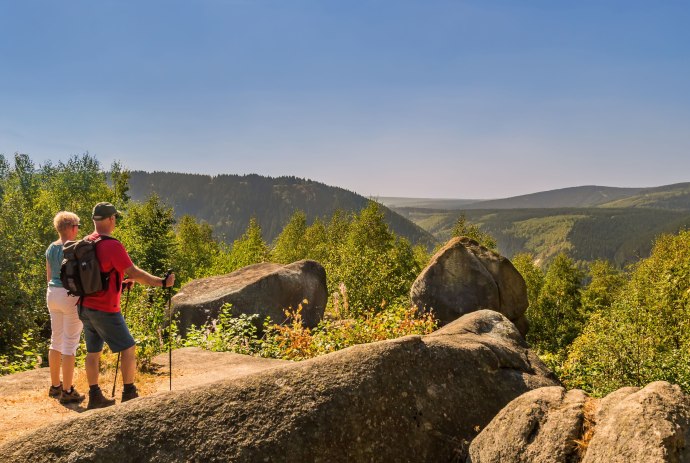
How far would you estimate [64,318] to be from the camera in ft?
23.2

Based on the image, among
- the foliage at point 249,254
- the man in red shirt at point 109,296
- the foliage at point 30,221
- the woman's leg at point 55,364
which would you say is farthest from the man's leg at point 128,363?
the foliage at point 249,254

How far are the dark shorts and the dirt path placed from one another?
2.86 feet

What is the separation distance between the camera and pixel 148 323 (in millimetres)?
13922

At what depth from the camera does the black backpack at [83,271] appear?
638 cm

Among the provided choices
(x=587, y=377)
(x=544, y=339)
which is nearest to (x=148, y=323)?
(x=587, y=377)

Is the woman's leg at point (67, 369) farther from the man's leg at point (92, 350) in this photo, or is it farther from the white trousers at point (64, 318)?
the man's leg at point (92, 350)

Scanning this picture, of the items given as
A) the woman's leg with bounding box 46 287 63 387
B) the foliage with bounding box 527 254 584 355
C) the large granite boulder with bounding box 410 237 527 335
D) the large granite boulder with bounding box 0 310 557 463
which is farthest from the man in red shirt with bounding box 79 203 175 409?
the foliage with bounding box 527 254 584 355

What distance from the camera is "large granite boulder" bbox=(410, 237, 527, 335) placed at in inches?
770

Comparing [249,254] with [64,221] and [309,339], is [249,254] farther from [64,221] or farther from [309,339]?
[64,221]

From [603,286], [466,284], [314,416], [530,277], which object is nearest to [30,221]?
[466,284]

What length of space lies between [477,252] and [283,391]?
17.6m

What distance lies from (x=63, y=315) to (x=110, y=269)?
1.31m

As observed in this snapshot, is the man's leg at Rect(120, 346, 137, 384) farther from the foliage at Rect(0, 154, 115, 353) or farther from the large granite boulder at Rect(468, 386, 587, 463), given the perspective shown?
the foliage at Rect(0, 154, 115, 353)

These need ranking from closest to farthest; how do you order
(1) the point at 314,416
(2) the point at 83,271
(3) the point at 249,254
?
(1) the point at 314,416, (2) the point at 83,271, (3) the point at 249,254
